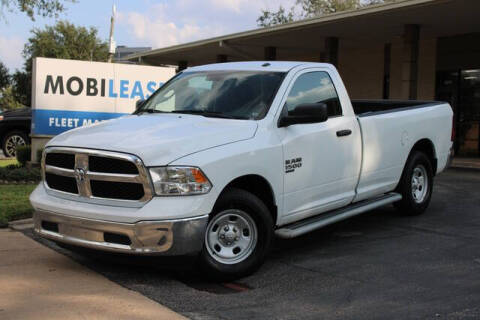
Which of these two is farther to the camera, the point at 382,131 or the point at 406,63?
the point at 406,63

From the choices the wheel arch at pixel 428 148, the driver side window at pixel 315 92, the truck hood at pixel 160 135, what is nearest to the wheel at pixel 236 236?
the truck hood at pixel 160 135

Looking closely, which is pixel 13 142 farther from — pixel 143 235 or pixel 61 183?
pixel 143 235

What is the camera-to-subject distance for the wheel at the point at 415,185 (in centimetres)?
739

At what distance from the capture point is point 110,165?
4.66m

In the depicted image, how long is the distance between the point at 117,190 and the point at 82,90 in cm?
902

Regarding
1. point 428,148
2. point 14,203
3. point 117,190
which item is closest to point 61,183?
point 117,190

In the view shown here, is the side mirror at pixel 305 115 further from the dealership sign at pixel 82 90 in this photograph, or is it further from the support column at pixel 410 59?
the support column at pixel 410 59

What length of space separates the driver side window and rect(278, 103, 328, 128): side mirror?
9.5 inches

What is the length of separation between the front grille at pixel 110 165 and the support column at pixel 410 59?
14.1 metres

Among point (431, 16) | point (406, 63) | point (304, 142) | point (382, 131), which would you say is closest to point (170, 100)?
point (304, 142)

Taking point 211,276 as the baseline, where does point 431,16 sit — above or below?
above

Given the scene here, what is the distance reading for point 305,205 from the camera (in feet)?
18.6

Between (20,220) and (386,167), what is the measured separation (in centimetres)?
471

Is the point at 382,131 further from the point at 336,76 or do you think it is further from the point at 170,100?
the point at 170,100
